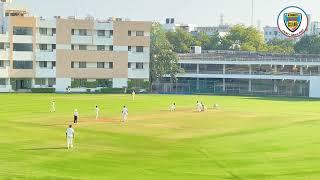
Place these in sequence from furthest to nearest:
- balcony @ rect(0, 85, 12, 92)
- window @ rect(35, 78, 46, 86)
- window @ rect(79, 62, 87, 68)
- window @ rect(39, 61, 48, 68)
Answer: window @ rect(79, 62, 87, 68), window @ rect(35, 78, 46, 86), window @ rect(39, 61, 48, 68), balcony @ rect(0, 85, 12, 92)

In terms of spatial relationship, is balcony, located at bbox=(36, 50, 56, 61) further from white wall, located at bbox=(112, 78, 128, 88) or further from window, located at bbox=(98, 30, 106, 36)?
white wall, located at bbox=(112, 78, 128, 88)

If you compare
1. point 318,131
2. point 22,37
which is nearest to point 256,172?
point 318,131

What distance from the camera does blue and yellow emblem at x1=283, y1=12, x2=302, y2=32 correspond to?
70625 millimetres

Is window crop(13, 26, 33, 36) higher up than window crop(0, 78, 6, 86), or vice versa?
window crop(13, 26, 33, 36)

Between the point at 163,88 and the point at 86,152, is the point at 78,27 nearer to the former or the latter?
the point at 163,88

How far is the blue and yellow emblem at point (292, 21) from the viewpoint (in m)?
70.6

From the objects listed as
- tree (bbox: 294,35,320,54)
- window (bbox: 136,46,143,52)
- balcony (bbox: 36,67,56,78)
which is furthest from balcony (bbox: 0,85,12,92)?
tree (bbox: 294,35,320,54)

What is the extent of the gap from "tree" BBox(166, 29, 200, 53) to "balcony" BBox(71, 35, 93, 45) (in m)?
50.1

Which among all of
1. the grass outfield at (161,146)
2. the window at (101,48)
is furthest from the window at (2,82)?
the grass outfield at (161,146)

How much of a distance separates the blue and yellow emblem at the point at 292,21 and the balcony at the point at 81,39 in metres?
67.9

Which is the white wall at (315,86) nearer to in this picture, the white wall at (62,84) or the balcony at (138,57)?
the balcony at (138,57)

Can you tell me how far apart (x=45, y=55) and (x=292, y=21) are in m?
69.9

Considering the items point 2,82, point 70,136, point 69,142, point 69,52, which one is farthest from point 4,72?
point 70,136

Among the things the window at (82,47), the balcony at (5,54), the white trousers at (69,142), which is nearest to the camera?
the white trousers at (69,142)
